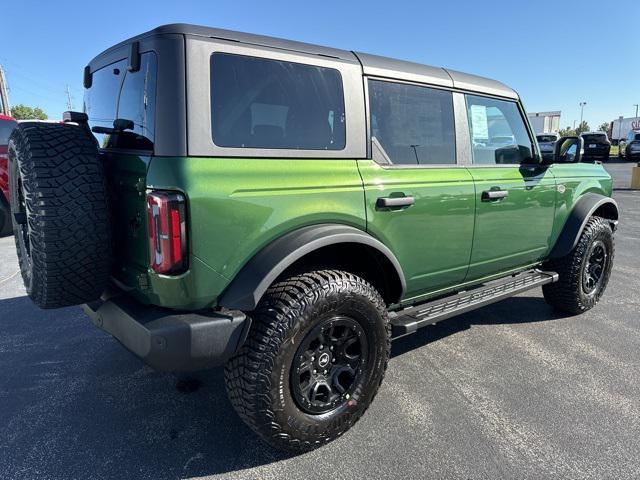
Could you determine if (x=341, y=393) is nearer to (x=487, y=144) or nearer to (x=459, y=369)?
(x=459, y=369)

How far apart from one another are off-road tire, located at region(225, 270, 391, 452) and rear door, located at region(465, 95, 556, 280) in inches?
51.9

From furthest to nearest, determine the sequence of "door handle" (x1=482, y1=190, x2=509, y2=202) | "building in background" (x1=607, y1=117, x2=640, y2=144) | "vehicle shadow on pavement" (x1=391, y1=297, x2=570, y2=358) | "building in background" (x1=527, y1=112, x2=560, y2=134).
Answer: "building in background" (x1=607, y1=117, x2=640, y2=144) < "building in background" (x1=527, y1=112, x2=560, y2=134) < "vehicle shadow on pavement" (x1=391, y1=297, x2=570, y2=358) < "door handle" (x1=482, y1=190, x2=509, y2=202)

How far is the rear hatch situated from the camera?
2074 mm

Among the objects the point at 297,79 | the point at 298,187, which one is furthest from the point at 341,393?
the point at 297,79

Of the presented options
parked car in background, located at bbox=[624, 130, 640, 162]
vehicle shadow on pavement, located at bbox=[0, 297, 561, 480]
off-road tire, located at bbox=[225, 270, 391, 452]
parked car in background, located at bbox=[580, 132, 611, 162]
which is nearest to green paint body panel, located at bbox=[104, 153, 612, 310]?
off-road tire, located at bbox=[225, 270, 391, 452]

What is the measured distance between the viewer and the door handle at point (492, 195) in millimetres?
3199

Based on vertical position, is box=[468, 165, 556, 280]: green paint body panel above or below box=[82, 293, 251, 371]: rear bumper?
above

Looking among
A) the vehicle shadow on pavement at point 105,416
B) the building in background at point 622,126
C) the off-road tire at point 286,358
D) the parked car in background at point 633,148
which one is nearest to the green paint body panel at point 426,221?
the off-road tire at point 286,358

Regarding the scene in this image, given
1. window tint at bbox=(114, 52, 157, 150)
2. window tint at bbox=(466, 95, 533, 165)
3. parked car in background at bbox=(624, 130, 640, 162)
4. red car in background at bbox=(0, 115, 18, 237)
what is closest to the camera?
window tint at bbox=(114, 52, 157, 150)

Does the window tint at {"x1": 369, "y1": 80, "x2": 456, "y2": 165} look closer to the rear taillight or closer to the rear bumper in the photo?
the rear taillight

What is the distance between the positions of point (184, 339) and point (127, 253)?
1.97 feet

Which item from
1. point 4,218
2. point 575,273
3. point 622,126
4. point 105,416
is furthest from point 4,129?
point 622,126

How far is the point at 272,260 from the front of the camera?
213cm

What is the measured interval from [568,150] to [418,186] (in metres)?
1.90
